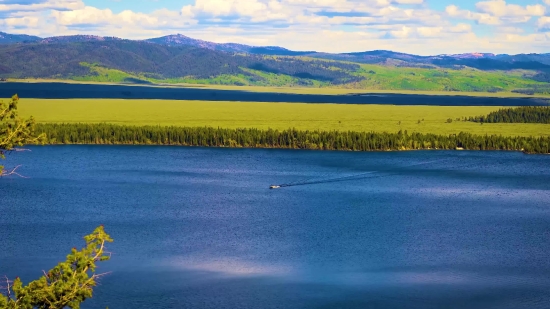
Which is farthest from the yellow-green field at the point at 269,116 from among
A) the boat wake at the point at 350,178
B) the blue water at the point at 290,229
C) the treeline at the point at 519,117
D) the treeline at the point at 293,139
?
the boat wake at the point at 350,178

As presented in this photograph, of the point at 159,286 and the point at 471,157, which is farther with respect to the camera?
the point at 471,157

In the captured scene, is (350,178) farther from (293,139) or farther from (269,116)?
(269,116)

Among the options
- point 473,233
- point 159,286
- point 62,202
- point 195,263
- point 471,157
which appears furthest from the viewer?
point 471,157

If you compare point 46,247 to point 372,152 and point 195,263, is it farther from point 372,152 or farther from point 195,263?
point 372,152

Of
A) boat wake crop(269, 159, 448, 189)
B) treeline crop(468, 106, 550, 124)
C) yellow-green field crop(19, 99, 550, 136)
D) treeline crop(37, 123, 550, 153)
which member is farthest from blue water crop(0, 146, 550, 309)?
treeline crop(468, 106, 550, 124)

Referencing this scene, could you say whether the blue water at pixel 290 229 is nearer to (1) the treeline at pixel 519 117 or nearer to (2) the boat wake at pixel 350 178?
(2) the boat wake at pixel 350 178

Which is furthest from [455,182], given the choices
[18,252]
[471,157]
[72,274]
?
[72,274]

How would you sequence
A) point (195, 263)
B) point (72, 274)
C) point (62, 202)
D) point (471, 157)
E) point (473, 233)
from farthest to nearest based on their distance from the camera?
1. point (471, 157)
2. point (62, 202)
3. point (473, 233)
4. point (195, 263)
5. point (72, 274)

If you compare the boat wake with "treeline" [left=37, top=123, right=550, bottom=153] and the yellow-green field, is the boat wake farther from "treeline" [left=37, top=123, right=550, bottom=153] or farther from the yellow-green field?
the yellow-green field
